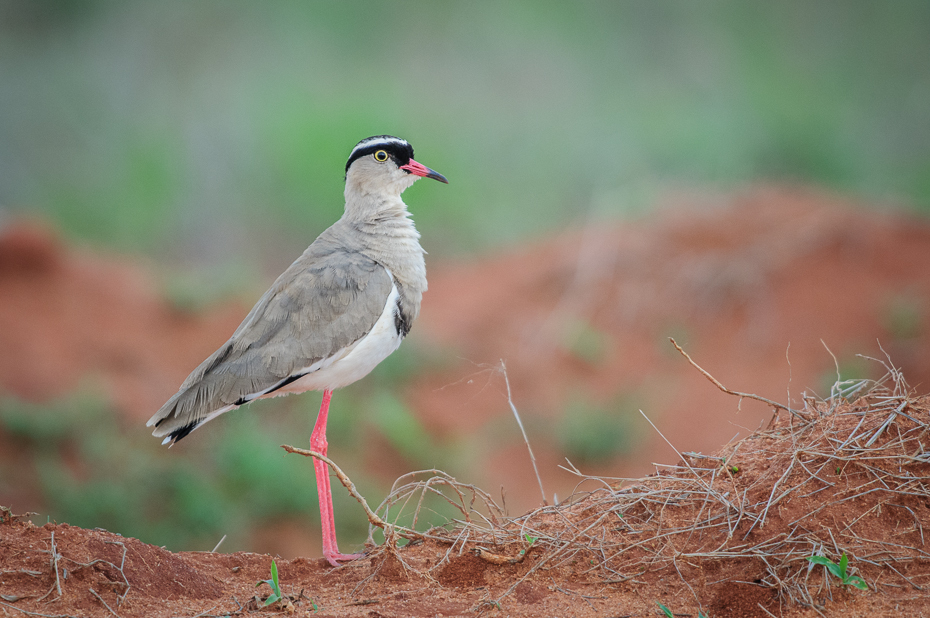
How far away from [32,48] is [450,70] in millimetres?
6939

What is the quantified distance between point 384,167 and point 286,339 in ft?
3.39

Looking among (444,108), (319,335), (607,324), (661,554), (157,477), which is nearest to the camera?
(661,554)

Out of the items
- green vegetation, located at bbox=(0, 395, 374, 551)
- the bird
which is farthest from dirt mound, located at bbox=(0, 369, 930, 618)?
green vegetation, located at bbox=(0, 395, 374, 551)

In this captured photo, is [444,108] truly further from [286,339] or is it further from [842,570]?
[842,570]

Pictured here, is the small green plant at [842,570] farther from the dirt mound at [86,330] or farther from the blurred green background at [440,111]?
the blurred green background at [440,111]

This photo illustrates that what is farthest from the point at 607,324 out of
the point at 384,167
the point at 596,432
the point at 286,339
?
the point at 286,339

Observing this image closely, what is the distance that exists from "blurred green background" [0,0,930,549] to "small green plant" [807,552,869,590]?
24.1 ft

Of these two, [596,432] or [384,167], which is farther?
[596,432]

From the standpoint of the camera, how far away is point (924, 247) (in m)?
8.45

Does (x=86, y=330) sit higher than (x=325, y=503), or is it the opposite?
(x=86, y=330)

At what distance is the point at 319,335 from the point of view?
3602 mm

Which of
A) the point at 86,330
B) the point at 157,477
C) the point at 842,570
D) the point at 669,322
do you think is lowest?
the point at 842,570

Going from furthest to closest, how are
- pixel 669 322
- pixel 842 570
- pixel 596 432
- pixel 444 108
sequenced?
pixel 444 108, pixel 669 322, pixel 596 432, pixel 842 570

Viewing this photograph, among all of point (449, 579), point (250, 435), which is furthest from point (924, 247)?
point (449, 579)
